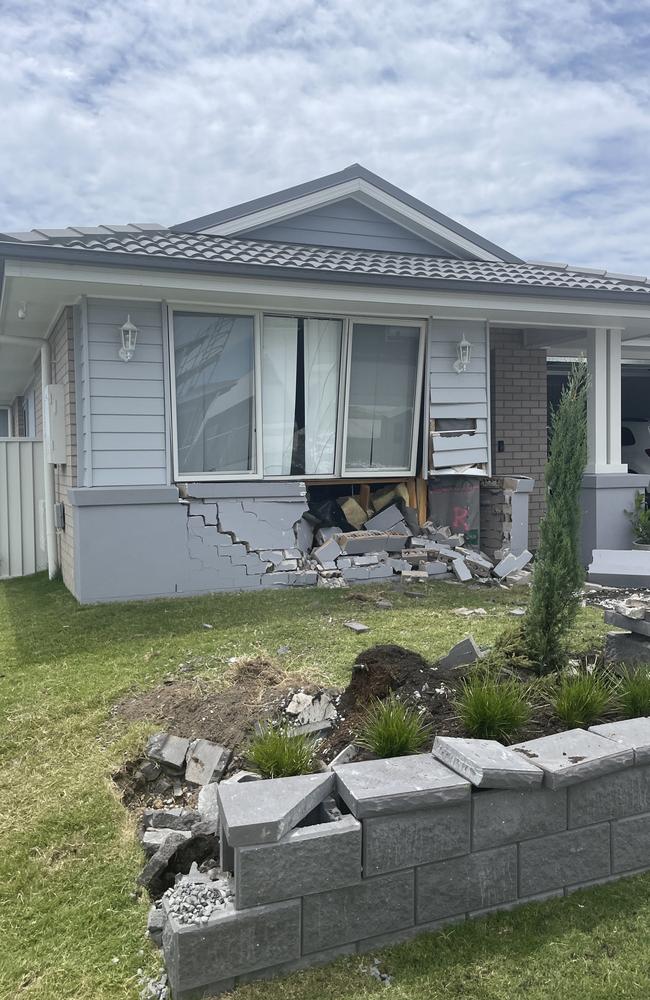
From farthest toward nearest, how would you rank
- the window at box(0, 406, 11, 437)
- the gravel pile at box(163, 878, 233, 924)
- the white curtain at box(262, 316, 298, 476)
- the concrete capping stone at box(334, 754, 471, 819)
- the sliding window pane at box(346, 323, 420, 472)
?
the window at box(0, 406, 11, 437)
the sliding window pane at box(346, 323, 420, 472)
the white curtain at box(262, 316, 298, 476)
the concrete capping stone at box(334, 754, 471, 819)
the gravel pile at box(163, 878, 233, 924)

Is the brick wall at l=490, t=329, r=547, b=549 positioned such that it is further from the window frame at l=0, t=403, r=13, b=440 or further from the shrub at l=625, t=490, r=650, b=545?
the window frame at l=0, t=403, r=13, b=440

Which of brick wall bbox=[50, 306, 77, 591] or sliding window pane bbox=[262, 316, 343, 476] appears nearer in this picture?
brick wall bbox=[50, 306, 77, 591]

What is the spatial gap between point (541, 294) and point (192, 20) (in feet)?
14.6

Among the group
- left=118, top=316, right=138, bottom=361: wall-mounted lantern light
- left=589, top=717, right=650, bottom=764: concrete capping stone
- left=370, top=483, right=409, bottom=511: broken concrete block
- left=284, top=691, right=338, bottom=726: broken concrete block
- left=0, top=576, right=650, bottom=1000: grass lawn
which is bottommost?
left=0, top=576, right=650, bottom=1000: grass lawn

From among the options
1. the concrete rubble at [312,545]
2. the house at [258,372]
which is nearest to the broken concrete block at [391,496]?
the concrete rubble at [312,545]

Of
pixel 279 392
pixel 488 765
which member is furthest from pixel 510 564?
pixel 488 765

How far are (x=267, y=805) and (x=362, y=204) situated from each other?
9.29 m

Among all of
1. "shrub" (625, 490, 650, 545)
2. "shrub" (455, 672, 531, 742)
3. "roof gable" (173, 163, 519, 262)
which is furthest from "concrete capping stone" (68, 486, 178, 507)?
"shrub" (625, 490, 650, 545)

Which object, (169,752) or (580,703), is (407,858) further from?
(169,752)

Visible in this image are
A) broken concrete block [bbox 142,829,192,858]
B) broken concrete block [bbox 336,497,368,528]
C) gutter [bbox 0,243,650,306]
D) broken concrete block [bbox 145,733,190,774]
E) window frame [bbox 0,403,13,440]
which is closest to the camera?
broken concrete block [bbox 142,829,192,858]

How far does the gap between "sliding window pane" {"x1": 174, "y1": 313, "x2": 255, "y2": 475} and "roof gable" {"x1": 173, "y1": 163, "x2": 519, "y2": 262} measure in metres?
2.19

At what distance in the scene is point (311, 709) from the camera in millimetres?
3674

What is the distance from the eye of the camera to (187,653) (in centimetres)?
529

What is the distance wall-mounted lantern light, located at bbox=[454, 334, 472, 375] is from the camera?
338 inches
